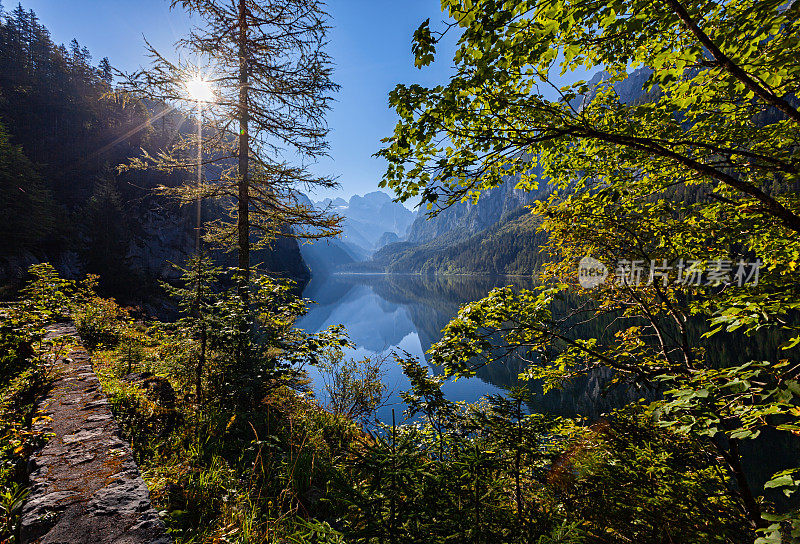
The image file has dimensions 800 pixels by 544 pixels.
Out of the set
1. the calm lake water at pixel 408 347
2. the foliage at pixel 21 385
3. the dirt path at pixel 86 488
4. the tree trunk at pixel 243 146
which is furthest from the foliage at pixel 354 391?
the foliage at pixel 21 385

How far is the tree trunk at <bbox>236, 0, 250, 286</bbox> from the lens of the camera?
765cm

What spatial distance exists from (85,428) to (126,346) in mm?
7161

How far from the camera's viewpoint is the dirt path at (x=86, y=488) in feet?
6.84

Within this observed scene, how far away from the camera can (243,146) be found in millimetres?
8039

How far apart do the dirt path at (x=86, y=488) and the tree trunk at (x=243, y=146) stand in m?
4.64

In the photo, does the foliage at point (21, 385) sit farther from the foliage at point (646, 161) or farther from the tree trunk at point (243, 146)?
the foliage at point (646, 161)

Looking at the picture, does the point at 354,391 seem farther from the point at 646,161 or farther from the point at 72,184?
the point at 72,184

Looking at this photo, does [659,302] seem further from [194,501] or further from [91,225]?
[91,225]

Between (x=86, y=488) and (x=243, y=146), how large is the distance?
794cm

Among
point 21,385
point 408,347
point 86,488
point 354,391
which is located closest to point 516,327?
point 86,488

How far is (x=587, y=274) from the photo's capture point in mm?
4730

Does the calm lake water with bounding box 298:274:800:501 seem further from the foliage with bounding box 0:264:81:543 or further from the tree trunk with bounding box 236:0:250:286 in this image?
the foliage with bounding box 0:264:81:543

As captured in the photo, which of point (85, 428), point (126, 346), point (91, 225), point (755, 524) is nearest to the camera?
point (755, 524)

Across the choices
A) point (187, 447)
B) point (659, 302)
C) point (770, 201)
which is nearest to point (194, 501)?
point (187, 447)
